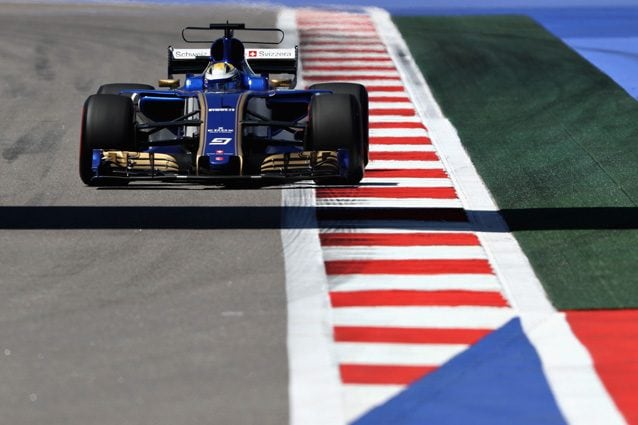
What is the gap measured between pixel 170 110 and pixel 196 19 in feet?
48.8

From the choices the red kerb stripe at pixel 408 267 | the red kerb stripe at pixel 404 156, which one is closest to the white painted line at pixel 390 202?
the red kerb stripe at pixel 404 156

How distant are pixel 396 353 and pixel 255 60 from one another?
799 centimetres

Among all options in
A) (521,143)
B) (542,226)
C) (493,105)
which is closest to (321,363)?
(542,226)

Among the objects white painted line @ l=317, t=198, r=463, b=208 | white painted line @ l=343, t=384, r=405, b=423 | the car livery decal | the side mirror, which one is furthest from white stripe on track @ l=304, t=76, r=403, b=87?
white painted line @ l=343, t=384, r=405, b=423

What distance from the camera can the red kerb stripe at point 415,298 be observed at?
39.1 ft

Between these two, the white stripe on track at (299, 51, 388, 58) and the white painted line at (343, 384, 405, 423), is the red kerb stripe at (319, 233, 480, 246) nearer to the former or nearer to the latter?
the white painted line at (343, 384, 405, 423)

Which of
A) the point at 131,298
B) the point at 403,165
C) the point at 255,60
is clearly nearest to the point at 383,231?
the point at 131,298

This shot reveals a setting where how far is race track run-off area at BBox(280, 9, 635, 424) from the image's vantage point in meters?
9.63

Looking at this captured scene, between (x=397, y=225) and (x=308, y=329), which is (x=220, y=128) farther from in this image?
(x=308, y=329)

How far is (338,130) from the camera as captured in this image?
1480 cm

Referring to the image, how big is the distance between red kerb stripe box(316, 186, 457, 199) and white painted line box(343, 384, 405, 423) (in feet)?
20.4

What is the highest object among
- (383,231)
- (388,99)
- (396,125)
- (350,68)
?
(383,231)

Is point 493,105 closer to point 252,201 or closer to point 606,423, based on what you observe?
point 252,201

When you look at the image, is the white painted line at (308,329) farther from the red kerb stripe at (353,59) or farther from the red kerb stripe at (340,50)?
the red kerb stripe at (340,50)
